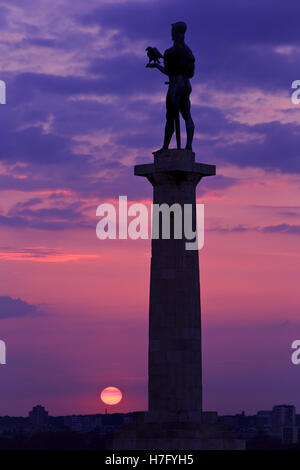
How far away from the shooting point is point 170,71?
7806cm

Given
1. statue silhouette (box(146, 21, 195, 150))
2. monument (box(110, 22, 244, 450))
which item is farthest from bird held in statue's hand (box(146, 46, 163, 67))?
monument (box(110, 22, 244, 450))

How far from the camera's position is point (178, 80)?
255 feet

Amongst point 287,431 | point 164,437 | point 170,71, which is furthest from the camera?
point 287,431

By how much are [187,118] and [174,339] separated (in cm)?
1232

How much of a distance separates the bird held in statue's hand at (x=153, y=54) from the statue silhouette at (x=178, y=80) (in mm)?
191

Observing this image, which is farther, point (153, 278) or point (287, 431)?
point (287, 431)

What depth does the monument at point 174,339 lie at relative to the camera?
241ft

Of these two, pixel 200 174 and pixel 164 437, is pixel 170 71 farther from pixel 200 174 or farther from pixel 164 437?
pixel 164 437

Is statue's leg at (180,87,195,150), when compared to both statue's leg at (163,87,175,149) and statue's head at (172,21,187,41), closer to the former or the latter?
statue's leg at (163,87,175,149)

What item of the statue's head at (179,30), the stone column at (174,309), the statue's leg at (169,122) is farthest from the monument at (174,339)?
the statue's head at (179,30)

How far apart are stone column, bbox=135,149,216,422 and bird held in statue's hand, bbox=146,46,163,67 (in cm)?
519

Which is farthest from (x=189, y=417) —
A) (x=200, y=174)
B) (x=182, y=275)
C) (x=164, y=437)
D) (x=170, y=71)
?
(x=170, y=71)

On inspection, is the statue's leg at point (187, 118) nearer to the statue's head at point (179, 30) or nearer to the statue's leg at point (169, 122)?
the statue's leg at point (169, 122)

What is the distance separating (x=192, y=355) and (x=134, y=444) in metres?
5.46
